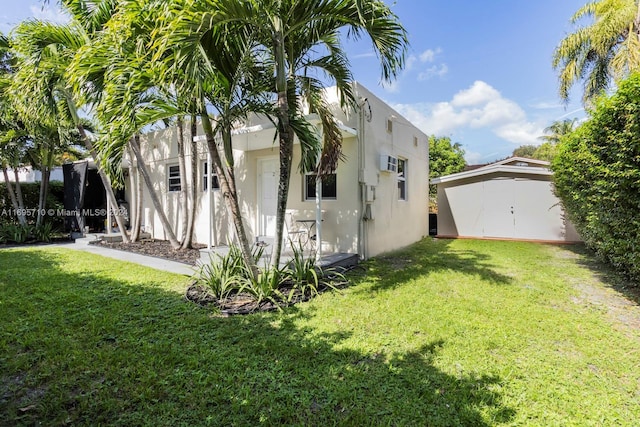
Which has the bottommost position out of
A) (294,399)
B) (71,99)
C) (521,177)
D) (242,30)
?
(294,399)

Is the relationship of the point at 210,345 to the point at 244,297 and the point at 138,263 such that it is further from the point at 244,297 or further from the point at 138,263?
the point at 138,263

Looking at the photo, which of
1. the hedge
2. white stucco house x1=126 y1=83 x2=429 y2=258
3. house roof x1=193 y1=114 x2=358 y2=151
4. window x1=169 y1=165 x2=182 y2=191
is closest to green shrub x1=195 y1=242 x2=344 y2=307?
white stucco house x1=126 y1=83 x2=429 y2=258

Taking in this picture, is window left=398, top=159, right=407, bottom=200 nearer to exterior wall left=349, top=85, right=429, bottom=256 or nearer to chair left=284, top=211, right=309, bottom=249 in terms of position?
exterior wall left=349, top=85, right=429, bottom=256

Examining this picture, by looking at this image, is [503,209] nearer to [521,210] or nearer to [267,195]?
[521,210]

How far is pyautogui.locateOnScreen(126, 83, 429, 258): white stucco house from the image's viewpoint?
778 centimetres

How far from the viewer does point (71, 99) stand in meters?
9.05

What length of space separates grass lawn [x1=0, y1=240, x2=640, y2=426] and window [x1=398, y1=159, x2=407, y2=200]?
18.5ft

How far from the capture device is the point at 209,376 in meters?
2.94

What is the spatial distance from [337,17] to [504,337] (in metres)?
4.88

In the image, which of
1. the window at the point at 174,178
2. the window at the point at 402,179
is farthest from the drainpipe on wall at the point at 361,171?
the window at the point at 174,178

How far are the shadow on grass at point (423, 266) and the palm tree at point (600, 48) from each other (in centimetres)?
837

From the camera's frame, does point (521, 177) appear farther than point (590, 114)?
Yes

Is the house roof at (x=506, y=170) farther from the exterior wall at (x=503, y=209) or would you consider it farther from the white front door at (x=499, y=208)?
the white front door at (x=499, y=208)

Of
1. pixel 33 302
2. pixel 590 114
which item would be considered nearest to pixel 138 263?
pixel 33 302
